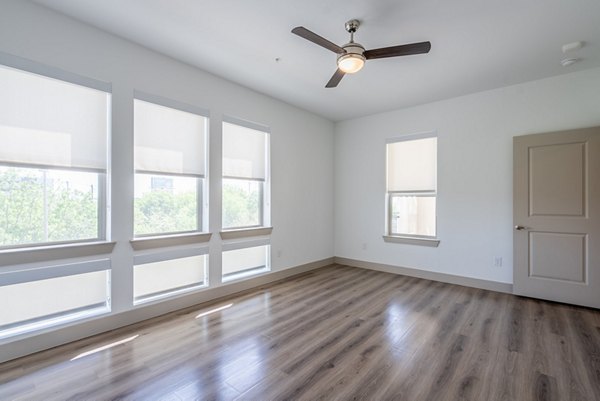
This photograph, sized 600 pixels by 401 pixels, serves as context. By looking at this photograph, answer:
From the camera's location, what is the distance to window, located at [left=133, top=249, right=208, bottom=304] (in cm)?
303

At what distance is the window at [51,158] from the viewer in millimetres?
2264

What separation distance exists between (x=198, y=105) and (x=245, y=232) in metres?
1.84

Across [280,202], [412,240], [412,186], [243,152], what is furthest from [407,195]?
[243,152]

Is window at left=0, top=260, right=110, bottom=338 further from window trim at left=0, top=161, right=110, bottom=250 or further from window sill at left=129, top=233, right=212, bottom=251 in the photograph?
window sill at left=129, top=233, right=212, bottom=251

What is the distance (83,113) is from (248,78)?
1959mm

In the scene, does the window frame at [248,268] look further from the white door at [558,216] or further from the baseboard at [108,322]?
the white door at [558,216]

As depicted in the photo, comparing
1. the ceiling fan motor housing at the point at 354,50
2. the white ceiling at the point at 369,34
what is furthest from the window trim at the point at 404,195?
the ceiling fan motor housing at the point at 354,50

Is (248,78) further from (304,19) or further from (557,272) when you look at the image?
(557,272)

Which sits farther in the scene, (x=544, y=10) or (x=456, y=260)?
(x=456, y=260)

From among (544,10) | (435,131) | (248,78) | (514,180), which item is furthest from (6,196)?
(514,180)

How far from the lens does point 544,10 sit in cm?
235

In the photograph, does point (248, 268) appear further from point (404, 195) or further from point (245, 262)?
point (404, 195)

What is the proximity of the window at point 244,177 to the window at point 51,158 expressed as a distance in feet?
4.82

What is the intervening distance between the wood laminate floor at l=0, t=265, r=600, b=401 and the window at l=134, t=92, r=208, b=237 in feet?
3.61
